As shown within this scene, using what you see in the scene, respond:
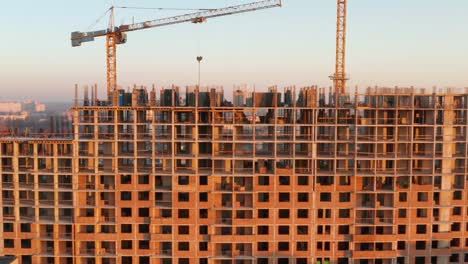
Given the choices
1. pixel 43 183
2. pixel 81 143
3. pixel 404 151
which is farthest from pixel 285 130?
pixel 43 183

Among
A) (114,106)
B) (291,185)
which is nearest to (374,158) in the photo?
(291,185)

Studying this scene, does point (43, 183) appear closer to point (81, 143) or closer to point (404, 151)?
point (81, 143)

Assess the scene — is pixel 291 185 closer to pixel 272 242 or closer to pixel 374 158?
pixel 272 242

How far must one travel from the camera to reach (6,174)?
47.6 m

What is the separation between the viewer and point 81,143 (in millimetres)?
46781

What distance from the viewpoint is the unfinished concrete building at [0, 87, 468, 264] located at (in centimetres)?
4606

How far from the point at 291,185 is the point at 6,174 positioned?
102 ft

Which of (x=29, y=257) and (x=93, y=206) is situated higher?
(x=93, y=206)

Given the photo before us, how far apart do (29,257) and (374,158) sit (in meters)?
38.6

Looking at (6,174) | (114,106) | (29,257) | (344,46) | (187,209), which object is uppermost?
(344,46)

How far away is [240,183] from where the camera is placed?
4694 cm

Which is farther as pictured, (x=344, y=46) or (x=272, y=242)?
(x=344, y=46)

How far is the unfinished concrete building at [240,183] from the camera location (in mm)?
46062

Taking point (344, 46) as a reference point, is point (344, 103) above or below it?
below
